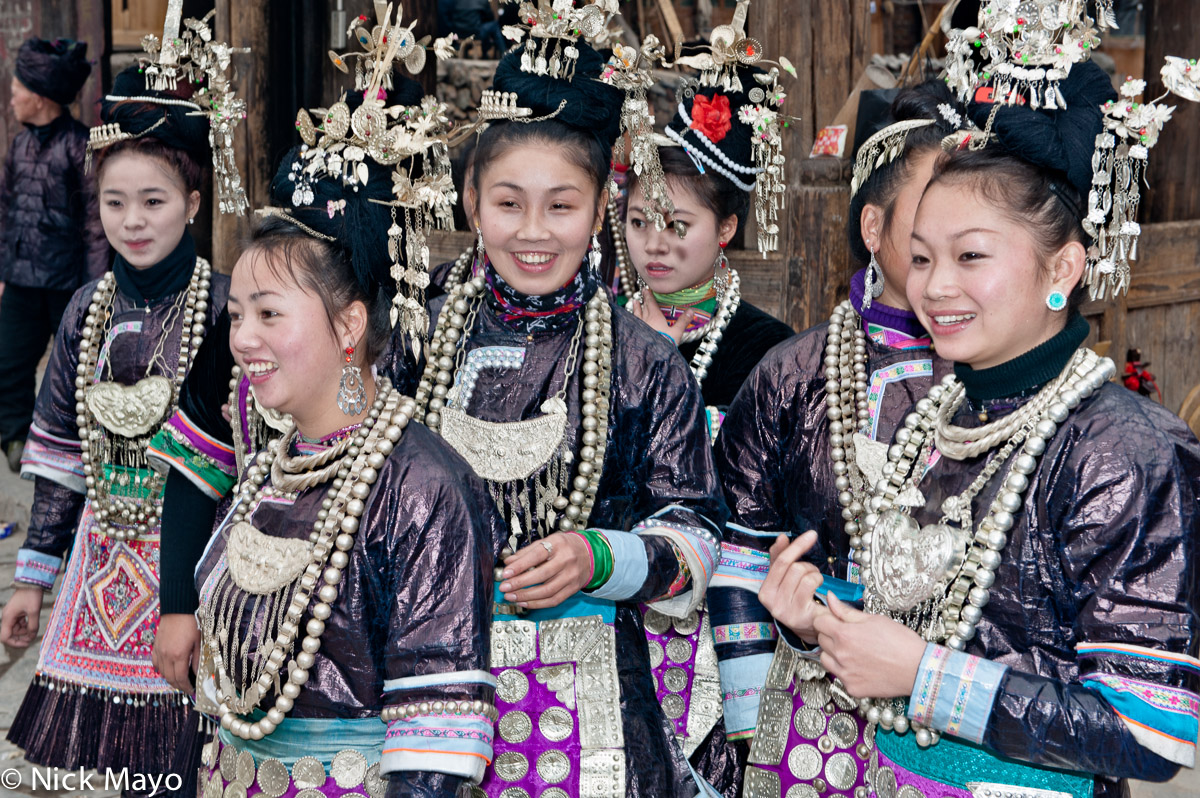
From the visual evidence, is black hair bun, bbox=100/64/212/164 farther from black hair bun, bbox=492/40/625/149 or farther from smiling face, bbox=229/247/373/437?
smiling face, bbox=229/247/373/437

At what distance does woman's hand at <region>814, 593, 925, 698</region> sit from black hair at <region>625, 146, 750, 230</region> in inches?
65.8

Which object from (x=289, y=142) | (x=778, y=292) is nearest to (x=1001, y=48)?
(x=778, y=292)

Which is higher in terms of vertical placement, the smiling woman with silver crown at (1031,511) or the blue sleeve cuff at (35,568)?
the smiling woman with silver crown at (1031,511)

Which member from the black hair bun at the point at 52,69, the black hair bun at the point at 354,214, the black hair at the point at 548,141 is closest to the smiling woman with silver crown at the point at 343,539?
the black hair bun at the point at 354,214

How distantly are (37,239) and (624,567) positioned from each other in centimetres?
623

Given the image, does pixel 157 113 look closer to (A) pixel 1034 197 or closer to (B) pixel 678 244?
(B) pixel 678 244

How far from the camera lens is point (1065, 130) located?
→ 6.28ft

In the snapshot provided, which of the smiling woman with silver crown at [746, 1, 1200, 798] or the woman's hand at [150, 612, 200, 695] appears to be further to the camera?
the woman's hand at [150, 612, 200, 695]

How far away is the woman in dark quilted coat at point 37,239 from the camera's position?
24.1ft

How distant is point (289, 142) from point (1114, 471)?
189 inches

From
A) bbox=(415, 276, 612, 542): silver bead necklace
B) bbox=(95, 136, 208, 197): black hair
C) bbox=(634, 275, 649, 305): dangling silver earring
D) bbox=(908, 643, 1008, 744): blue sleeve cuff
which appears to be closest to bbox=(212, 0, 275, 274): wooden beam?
bbox=(95, 136, 208, 197): black hair

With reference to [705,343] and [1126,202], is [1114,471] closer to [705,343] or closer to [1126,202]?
[1126,202]

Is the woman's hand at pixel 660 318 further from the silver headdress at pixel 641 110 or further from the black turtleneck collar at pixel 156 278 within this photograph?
the black turtleneck collar at pixel 156 278

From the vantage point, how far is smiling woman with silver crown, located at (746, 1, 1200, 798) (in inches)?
67.6
